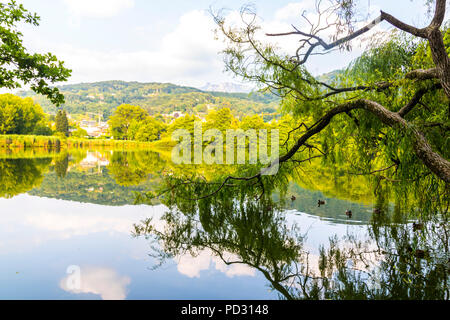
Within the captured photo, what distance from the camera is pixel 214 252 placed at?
12.0ft

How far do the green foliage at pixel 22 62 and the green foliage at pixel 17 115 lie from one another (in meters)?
39.0

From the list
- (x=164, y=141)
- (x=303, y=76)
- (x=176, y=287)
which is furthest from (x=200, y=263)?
(x=164, y=141)

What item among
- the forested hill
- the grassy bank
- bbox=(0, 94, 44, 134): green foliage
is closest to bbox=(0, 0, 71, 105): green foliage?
the grassy bank

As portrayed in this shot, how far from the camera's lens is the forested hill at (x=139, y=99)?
99.7 meters

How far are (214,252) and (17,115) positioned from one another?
4638 centimetres

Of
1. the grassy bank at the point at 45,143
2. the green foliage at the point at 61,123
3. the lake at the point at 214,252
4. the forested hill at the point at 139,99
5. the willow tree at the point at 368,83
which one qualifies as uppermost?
the forested hill at the point at 139,99

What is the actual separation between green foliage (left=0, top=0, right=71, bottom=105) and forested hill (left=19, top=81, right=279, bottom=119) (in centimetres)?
6456

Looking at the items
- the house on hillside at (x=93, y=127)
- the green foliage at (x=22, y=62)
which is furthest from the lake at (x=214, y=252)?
the house on hillside at (x=93, y=127)

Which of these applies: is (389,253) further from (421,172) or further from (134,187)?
(134,187)

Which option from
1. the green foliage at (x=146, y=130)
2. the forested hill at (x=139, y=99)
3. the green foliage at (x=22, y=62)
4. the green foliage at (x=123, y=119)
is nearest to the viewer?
the green foliage at (x=22, y=62)

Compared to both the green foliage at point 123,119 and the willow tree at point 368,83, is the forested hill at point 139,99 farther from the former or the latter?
the willow tree at point 368,83

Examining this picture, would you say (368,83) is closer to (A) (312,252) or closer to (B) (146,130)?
(A) (312,252)

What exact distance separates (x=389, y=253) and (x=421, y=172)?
129 cm

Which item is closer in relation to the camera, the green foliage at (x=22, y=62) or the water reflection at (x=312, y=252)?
the water reflection at (x=312, y=252)
